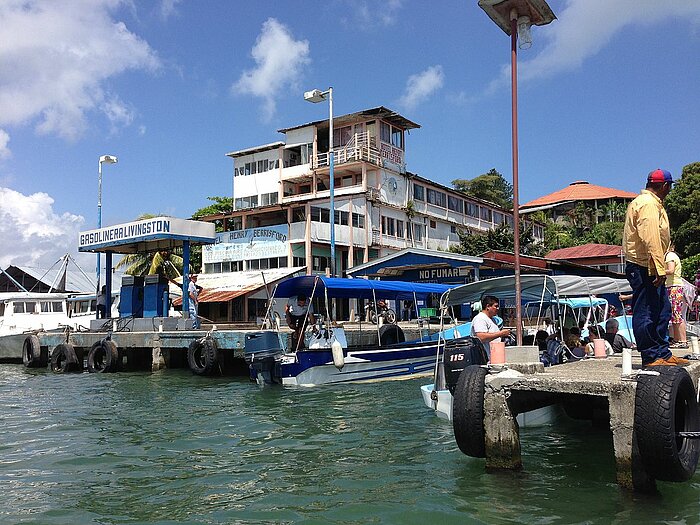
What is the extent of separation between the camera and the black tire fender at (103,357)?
63.7 feet

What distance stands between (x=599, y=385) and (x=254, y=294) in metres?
29.6

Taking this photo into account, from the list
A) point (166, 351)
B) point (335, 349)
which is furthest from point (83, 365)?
→ point (335, 349)

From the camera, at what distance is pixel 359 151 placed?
3753cm

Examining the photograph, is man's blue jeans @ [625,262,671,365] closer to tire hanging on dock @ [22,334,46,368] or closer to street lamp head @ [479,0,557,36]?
street lamp head @ [479,0,557,36]

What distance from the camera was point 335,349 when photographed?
14.1 m

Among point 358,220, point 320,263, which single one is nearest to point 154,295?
point 320,263

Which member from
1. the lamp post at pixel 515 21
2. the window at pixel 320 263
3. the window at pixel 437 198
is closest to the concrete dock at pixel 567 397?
the lamp post at pixel 515 21

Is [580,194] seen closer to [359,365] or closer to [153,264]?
[153,264]

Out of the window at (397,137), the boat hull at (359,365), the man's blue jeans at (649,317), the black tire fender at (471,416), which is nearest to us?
the man's blue jeans at (649,317)

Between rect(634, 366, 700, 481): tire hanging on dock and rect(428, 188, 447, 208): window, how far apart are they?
1487 inches

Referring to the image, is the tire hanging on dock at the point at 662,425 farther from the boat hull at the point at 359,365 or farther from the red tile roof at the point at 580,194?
the red tile roof at the point at 580,194

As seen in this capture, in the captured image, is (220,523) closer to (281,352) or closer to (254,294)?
(281,352)

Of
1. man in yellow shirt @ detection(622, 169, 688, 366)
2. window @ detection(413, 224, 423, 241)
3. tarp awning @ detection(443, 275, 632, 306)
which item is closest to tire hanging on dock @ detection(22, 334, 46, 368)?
tarp awning @ detection(443, 275, 632, 306)

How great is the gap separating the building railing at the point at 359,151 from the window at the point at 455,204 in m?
8.78
